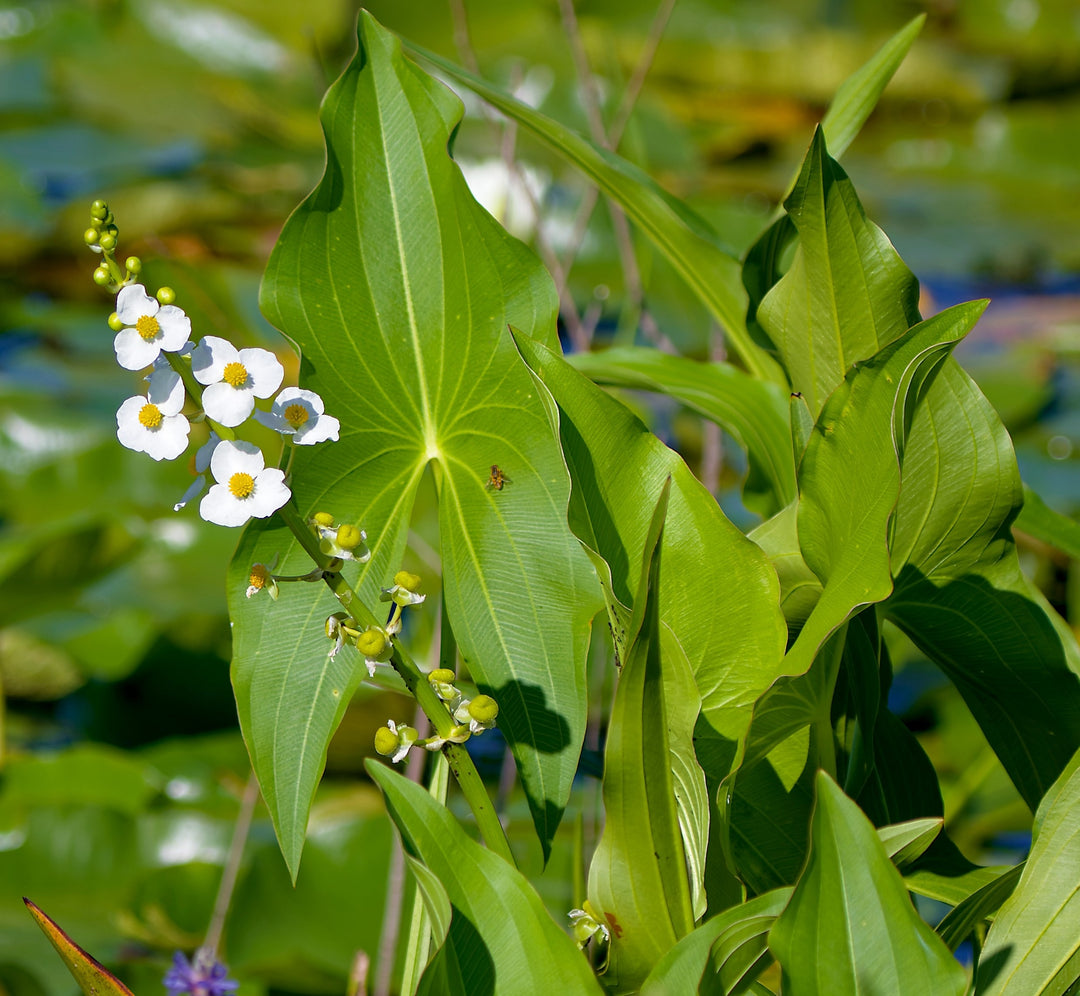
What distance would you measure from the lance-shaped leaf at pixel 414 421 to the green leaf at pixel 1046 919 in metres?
0.12

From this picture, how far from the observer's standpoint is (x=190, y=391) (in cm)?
29

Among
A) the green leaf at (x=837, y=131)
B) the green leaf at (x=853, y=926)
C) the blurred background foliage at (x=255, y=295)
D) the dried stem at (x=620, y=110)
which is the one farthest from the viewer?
the blurred background foliage at (x=255, y=295)

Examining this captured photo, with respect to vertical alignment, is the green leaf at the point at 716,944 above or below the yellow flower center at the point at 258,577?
below

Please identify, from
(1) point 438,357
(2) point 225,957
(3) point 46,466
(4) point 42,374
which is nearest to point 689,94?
(4) point 42,374

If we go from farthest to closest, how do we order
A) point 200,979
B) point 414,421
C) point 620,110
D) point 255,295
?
point 255,295, point 620,110, point 200,979, point 414,421

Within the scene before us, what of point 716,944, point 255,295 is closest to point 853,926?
point 716,944

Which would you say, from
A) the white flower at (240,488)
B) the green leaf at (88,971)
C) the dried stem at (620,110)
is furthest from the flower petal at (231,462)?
the dried stem at (620,110)

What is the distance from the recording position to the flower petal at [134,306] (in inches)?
10.7

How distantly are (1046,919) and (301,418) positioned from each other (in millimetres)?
230

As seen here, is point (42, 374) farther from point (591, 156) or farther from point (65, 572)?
point (591, 156)

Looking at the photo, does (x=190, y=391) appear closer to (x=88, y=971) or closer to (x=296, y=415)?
(x=296, y=415)

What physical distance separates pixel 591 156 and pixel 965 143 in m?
3.06

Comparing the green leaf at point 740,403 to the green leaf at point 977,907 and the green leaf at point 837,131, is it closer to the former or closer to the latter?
the green leaf at point 837,131

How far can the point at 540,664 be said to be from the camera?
338 mm
